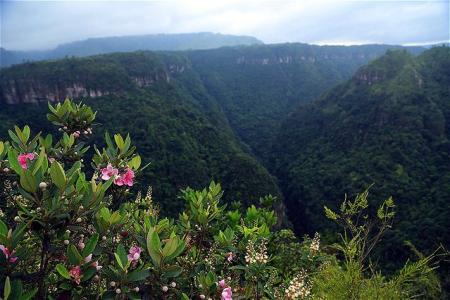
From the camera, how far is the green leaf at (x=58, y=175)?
2992 millimetres

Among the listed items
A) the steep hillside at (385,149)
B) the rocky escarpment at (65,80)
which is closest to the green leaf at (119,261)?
the steep hillside at (385,149)

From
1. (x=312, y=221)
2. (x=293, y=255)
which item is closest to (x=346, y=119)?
(x=312, y=221)

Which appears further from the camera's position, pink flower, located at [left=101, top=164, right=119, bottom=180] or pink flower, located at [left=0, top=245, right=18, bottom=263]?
pink flower, located at [left=101, top=164, right=119, bottom=180]

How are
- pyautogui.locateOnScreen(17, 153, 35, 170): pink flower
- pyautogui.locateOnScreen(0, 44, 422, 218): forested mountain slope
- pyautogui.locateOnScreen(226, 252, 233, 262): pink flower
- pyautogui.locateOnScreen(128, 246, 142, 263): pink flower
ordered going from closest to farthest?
pyautogui.locateOnScreen(128, 246, 142, 263): pink flower → pyautogui.locateOnScreen(17, 153, 35, 170): pink flower → pyautogui.locateOnScreen(226, 252, 233, 262): pink flower → pyautogui.locateOnScreen(0, 44, 422, 218): forested mountain slope

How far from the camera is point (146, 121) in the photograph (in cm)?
6538

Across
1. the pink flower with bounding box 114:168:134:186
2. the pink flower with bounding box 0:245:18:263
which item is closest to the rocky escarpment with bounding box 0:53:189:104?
the pink flower with bounding box 114:168:134:186

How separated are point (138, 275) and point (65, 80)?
78.7 meters

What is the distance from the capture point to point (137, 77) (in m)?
90.2

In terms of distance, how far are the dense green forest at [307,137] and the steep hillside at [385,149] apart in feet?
0.71

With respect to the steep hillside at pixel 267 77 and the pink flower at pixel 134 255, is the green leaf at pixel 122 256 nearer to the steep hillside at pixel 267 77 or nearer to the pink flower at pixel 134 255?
the pink flower at pixel 134 255

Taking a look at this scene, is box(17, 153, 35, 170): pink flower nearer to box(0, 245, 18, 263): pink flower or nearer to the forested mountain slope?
box(0, 245, 18, 263): pink flower

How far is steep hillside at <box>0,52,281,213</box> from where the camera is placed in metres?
57.0

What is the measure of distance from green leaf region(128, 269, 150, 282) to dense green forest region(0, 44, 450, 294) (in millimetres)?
40316

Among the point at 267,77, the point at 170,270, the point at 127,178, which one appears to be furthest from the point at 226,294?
the point at 267,77
